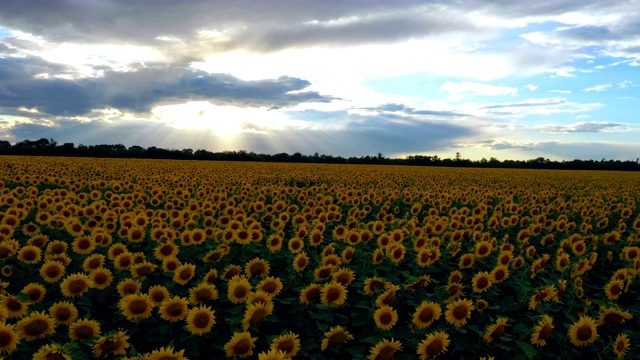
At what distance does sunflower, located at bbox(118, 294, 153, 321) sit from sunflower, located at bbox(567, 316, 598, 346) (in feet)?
15.4

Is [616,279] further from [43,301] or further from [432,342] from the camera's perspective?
[43,301]

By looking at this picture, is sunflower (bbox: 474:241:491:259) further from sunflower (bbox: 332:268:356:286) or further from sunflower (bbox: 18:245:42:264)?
sunflower (bbox: 18:245:42:264)

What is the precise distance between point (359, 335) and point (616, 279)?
422 centimetres

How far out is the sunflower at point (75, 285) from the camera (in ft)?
18.6

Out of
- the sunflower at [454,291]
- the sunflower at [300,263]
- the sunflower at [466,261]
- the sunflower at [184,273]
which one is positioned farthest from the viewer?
the sunflower at [466,261]

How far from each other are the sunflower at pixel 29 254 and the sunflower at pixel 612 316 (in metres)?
7.46

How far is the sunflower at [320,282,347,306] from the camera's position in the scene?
17.7 feet

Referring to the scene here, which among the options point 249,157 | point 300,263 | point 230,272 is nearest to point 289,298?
point 300,263

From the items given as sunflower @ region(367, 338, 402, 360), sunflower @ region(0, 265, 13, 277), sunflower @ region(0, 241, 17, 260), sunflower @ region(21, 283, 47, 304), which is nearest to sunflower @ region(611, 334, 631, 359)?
sunflower @ region(367, 338, 402, 360)

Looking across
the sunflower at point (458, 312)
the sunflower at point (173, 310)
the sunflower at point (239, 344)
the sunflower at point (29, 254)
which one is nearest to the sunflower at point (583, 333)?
the sunflower at point (458, 312)

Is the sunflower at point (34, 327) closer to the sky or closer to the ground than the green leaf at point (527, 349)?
closer to the sky

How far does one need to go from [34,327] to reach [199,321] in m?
1.60

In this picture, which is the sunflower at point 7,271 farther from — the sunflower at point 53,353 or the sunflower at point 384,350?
the sunflower at point 384,350

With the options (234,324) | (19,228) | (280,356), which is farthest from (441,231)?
(19,228)
